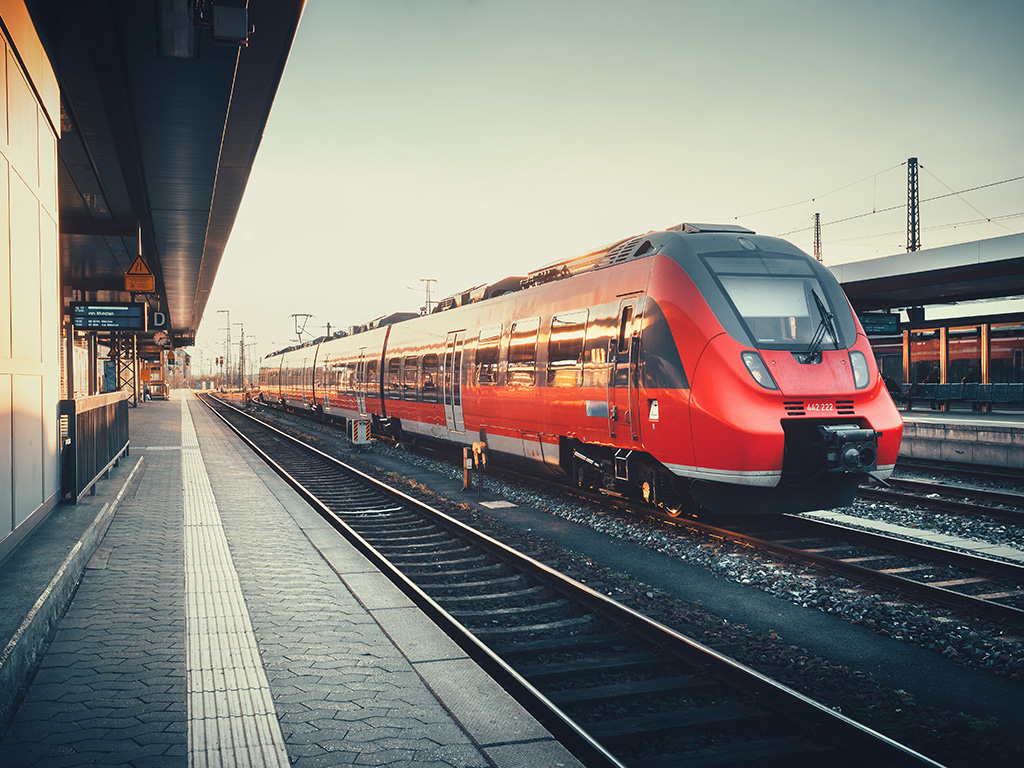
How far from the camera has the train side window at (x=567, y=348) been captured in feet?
33.1

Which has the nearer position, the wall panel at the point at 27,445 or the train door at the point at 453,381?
the wall panel at the point at 27,445

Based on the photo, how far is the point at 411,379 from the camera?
727 inches

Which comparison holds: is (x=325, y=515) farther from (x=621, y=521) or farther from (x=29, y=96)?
(x=29, y=96)

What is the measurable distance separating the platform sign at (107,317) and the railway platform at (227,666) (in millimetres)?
11648

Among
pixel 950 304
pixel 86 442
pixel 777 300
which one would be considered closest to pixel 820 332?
pixel 777 300

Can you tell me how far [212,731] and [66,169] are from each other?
11.5 meters

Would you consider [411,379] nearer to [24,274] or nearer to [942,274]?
[24,274]

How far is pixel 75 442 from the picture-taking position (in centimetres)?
825

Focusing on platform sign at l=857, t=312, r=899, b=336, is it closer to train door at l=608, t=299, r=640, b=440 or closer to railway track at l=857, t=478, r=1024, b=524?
railway track at l=857, t=478, r=1024, b=524

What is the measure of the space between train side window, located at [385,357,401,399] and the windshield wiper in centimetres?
1306

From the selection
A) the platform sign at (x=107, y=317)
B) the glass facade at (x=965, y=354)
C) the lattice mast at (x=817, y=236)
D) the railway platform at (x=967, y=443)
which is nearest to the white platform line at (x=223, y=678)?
the platform sign at (x=107, y=317)

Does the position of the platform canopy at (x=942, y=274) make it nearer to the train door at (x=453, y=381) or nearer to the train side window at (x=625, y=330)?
the train door at (x=453, y=381)

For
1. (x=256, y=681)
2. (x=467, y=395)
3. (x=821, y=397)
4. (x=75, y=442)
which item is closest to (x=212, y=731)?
(x=256, y=681)

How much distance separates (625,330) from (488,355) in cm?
479
